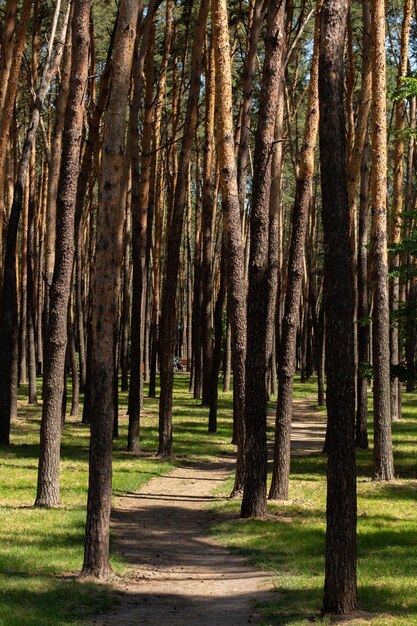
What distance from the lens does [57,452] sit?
1340cm

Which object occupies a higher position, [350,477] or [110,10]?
[110,10]

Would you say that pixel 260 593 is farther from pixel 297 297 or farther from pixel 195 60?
pixel 195 60

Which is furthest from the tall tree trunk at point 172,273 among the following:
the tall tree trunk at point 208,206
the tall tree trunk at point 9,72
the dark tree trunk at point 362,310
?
the tall tree trunk at point 208,206

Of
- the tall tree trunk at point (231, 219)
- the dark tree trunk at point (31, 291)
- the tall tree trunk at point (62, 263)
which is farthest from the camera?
the dark tree trunk at point (31, 291)

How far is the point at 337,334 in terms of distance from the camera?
26.3ft

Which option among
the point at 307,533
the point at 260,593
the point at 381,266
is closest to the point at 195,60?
the point at 381,266

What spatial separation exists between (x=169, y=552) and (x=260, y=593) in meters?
2.31

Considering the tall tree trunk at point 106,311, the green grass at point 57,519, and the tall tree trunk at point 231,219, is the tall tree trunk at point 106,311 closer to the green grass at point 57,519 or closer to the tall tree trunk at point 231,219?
the green grass at point 57,519

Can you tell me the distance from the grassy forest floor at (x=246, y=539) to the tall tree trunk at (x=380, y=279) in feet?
2.05

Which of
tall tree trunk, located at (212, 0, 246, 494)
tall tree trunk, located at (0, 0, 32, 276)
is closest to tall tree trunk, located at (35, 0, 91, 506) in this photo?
tall tree trunk, located at (212, 0, 246, 494)

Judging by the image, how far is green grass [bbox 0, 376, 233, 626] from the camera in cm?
835

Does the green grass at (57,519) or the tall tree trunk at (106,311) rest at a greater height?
the tall tree trunk at (106,311)

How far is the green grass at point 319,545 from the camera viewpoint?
27.0 ft

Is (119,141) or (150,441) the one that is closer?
(119,141)
